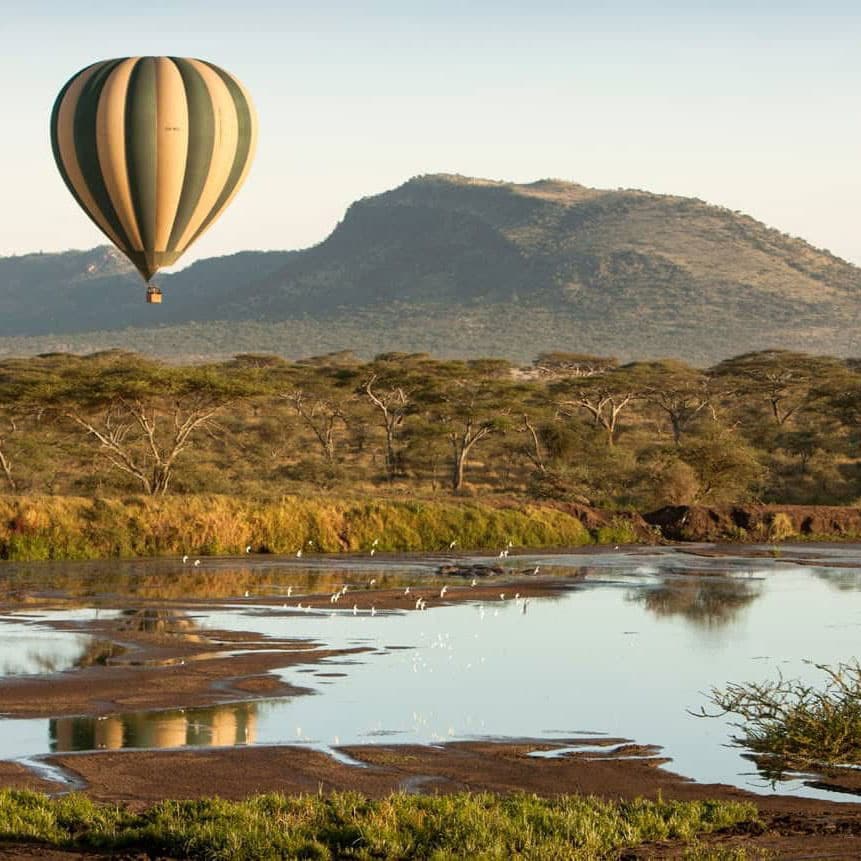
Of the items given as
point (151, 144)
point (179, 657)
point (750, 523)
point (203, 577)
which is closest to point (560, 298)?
point (750, 523)

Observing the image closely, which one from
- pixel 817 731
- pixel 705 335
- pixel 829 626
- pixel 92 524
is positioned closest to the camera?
pixel 817 731

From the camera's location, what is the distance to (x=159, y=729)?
14.9 m

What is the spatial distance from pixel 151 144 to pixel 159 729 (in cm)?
1770

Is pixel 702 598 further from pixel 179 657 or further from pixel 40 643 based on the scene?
pixel 40 643

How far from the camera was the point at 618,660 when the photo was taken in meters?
20.5

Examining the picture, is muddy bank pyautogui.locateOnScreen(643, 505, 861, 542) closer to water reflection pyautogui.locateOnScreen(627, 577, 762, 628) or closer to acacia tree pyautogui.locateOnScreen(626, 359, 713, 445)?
water reflection pyautogui.locateOnScreen(627, 577, 762, 628)

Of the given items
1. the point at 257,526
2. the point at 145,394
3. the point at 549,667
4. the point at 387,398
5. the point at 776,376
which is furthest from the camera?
the point at 776,376

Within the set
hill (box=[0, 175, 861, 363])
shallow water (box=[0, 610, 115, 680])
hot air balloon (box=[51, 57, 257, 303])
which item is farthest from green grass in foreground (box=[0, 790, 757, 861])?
hill (box=[0, 175, 861, 363])

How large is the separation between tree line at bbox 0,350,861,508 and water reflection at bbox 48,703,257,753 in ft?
81.6

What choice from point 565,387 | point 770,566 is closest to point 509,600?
point 770,566

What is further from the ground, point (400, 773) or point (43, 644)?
point (400, 773)

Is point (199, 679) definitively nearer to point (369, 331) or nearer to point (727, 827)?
point (727, 827)

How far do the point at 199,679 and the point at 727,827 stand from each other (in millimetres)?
7969

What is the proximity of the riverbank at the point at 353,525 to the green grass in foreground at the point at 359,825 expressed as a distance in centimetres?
2178
